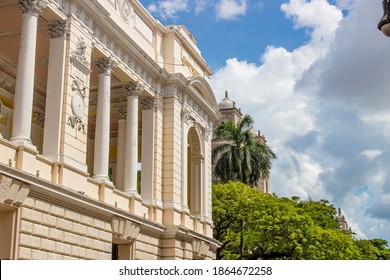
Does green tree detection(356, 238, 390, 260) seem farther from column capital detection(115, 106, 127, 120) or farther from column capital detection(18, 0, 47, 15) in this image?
column capital detection(18, 0, 47, 15)

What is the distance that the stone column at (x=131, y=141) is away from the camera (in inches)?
968

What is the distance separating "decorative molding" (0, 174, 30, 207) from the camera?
15683mm

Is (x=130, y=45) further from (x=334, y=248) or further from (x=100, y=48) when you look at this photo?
(x=334, y=248)

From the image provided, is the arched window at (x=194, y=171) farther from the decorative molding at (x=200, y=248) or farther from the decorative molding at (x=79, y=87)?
the decorative molding at (x=79, y=87)

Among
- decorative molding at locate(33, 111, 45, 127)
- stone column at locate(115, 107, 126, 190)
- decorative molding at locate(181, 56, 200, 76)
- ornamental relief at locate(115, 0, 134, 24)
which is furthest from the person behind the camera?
decorative molding at locate(181, 56, 200, 76)

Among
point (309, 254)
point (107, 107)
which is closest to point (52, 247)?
point (107, 107)

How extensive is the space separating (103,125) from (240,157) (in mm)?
25047

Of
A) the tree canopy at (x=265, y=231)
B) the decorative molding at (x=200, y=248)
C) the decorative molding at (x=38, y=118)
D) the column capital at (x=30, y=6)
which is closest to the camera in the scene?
the column capital at (x=30, y=6)

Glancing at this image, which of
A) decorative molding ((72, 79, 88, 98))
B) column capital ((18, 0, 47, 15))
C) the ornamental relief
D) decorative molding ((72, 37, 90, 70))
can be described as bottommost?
decorative molding ((72, 79, 88, 98))

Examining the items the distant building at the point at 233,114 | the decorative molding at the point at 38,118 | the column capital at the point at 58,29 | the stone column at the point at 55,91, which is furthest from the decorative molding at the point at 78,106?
the distant building at the point at 233,114

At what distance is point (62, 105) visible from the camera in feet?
63.9

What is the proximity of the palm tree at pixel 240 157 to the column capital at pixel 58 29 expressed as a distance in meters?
27.8

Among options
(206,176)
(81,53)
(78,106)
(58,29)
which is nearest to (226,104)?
(206,176)

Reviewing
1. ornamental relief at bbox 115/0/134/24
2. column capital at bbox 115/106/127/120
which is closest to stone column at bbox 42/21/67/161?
ornamental relief at bbox 115/0/134/24
